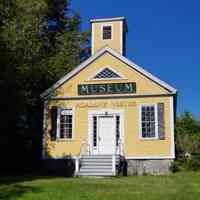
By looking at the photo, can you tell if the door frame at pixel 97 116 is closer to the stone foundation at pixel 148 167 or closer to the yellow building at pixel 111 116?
the yellow building at pixel 111 116

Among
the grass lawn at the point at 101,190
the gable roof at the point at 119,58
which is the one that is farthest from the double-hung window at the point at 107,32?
the grass lawn at the point at 101,190

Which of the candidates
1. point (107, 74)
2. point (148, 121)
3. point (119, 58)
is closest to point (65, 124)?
point (107, 74)

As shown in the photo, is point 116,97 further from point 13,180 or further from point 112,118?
point 13,180

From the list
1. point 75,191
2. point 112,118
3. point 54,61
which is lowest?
point 75,191

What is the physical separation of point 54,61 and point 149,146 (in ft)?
32.1

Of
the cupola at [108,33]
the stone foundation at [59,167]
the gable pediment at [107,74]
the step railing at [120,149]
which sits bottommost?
the stone foundation at [59,167]

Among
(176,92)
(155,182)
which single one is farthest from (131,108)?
(155,182)

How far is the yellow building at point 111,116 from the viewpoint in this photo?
2106 cm

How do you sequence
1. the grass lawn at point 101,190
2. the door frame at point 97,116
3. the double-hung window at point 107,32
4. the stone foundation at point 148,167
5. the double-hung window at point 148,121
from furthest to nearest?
the double-hung window at point 107,32 → the door frame at point 97,116 → the double-hung window at point 148,121 → the stone foundation at point 148,167 → the grass lawn at point 101,190

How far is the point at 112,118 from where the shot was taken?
2188 centimetres

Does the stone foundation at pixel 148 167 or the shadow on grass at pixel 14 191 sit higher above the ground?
the stone foundation at pixel 148 167

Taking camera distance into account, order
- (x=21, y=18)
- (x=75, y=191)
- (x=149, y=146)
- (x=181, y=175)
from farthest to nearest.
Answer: (x=21, y=18) < (x=149, y=146) < (x=181, y=175) < (x=75, y=191)

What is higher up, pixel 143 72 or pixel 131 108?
pixel 143 72

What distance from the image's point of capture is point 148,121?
21328 millimetres
